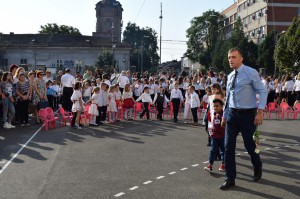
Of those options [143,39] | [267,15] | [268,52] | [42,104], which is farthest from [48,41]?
[42,104]

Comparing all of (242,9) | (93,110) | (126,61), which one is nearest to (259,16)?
(242,9)

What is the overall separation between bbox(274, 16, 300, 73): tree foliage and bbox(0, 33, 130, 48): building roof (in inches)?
1914

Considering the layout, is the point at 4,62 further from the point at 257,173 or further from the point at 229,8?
the point at 257,173

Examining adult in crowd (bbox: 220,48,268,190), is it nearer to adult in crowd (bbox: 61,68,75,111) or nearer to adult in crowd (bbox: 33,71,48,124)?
adult in crowd (bbox: 33,71,48,124)

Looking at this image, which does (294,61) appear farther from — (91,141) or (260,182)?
(260,182)

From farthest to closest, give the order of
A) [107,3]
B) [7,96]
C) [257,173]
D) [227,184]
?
[107,3] → [7,96] → [257,173] → [227,184]

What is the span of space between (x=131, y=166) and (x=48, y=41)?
8915 centimetres

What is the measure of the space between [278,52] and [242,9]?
43317mm

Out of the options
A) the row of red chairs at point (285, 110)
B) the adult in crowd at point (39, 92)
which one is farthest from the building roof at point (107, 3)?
the adult in crowd at point (39, 92)

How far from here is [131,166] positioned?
890cm

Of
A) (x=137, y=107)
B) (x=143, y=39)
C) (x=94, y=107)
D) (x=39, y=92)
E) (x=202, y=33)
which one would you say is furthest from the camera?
(x=143, y=39)

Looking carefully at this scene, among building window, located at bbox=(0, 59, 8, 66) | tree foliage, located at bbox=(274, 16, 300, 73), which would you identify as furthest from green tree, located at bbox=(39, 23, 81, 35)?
tree foliage, located at bbox=(274, 16, 300, 73)

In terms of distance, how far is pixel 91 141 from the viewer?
12.4 m

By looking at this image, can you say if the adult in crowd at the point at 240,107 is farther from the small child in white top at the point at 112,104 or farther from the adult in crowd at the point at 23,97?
the small child in white top at the point at 112,104
